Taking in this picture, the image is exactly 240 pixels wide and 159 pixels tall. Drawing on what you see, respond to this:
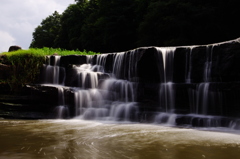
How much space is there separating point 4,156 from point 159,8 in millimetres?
18083

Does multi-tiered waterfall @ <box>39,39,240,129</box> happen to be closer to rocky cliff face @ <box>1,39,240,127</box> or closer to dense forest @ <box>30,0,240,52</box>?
rocky cliff face @ <box>1,39,240,127</box>

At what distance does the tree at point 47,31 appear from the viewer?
48.6 m

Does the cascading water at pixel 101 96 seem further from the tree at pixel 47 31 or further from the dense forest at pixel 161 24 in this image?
the tree at pixel 47 31

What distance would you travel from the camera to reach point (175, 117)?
25.2 ft

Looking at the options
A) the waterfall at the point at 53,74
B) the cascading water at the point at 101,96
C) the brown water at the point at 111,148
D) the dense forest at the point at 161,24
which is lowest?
the brown water at the point at 111,148

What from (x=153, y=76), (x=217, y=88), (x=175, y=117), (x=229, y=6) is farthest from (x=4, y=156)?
(x=229, y=6)

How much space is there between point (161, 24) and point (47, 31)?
134 ft

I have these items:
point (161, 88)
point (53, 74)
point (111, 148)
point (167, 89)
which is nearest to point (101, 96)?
point (161, 88)

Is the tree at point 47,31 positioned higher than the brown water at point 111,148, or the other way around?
the tree at point 47,31

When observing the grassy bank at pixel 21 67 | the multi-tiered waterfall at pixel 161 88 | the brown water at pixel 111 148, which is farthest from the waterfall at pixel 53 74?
the brown water at pixel 111 148

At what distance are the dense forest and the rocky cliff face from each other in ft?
28.7

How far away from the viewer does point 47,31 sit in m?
54.3

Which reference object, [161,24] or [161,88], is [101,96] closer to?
[161,88]

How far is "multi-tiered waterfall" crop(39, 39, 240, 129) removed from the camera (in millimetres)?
7828
